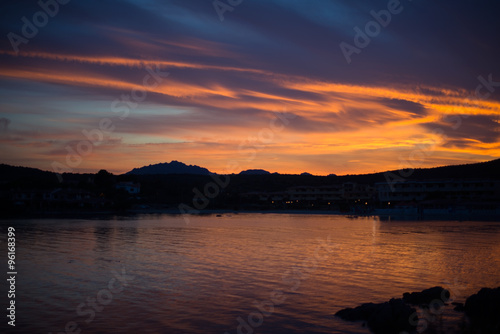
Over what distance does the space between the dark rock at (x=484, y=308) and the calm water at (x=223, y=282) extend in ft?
2.03

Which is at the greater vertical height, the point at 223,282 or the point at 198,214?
the point at 223,282

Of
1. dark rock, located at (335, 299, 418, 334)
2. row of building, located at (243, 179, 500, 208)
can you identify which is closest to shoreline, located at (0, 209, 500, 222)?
row of building, located at (243, 179, 500, 208)

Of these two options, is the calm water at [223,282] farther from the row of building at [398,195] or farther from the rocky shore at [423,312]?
the row of building at [398,195]

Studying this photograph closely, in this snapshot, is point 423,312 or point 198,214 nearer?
point 423,312

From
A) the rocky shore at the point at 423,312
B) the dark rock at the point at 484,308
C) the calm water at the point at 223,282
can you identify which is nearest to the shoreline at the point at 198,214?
the calm water at the point at 223,282

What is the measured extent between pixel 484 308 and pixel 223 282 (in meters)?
10.9

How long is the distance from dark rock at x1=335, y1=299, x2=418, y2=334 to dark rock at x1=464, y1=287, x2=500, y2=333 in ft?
6.13

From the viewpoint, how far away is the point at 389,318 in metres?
13.4

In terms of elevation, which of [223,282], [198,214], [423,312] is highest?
[423,312]

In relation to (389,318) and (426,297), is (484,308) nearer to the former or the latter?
(426,297)

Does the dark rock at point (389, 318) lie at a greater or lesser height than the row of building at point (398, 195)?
lesser

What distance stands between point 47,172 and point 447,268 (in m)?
181

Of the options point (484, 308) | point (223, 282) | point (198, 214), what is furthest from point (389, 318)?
point (198, 214)

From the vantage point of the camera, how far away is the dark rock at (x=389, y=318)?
43.4ft
